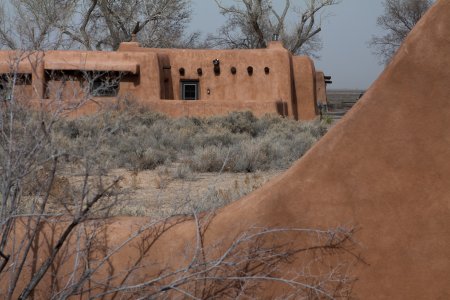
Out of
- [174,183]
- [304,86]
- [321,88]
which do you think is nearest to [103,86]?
[174,183]

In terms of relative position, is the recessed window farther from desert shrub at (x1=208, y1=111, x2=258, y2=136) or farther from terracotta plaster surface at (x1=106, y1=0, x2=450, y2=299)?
terracotta plaster surface at (x1=106, y1=0, x2=450, y2=299)

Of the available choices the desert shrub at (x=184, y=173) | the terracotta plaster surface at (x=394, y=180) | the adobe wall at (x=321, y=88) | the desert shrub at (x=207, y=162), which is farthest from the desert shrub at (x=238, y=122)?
the terracotta plaster surface at (x=394, y=180)

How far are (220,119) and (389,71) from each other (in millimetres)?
17833

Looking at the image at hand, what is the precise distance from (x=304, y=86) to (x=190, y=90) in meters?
4.75

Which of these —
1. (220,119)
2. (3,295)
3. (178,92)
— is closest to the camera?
(3,295)

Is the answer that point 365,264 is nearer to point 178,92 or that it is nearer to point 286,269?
point 286,269

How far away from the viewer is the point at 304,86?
86.7 ft

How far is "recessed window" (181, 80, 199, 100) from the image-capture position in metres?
25.0

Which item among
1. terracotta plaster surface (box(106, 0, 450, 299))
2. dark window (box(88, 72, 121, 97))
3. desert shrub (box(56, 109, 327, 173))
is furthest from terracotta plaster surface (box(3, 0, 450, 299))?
desert shrub (box(56, 109, 327, 173))

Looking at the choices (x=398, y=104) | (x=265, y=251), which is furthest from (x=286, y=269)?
(x=398, y=104)

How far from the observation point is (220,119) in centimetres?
2125

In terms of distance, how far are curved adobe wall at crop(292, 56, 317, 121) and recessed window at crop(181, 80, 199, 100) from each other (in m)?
4.12

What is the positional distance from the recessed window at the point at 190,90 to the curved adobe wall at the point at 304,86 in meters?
4.12

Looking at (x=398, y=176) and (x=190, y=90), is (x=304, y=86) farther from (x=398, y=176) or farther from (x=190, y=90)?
(x=398, y=176)
